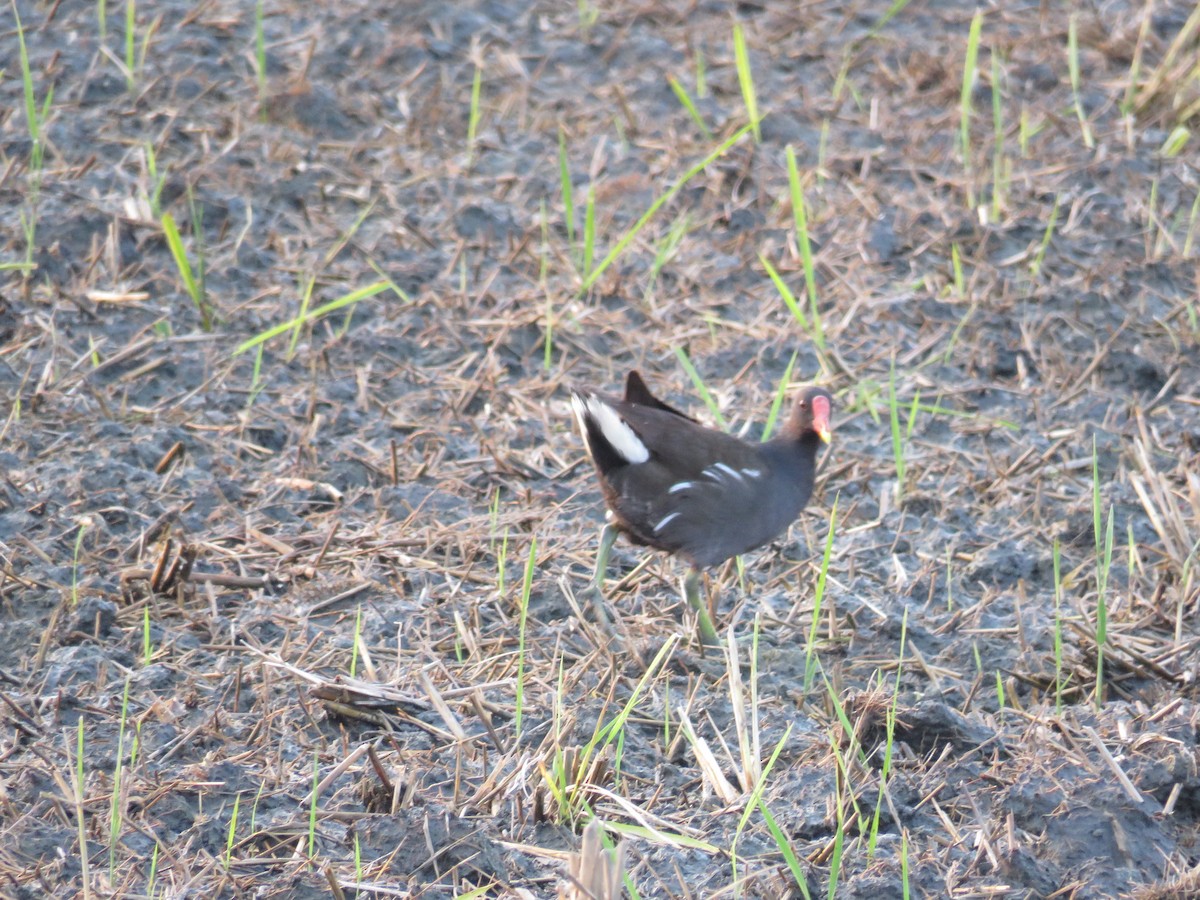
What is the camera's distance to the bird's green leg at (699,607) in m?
3.83

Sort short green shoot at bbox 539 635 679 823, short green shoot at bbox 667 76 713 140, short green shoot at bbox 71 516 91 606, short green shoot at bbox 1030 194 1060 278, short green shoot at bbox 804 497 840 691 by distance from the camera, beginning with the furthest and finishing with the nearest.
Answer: short green shoot at bbox 667 76 713 140, short green shoot at bbox 1030 194 1060 278, short green shoot at bbox 71 516 91 606, short green shoot at bbox 804 497 840 691, short green shoot at bbox 539 635 679 823

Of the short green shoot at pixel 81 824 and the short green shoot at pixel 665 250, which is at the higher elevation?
the short green shoot at pixel 81 824

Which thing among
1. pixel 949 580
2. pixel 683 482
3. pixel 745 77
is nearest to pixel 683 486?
pixel 683 482

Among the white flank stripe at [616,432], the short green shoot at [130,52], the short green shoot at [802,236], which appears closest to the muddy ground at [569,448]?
the short green shoot at [130,52]

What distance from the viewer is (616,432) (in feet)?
12.6

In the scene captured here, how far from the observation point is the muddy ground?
3.12 m

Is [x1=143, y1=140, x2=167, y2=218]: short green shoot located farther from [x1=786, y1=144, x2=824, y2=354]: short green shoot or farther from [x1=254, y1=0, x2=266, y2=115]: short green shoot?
[x1=786, y1=144, x2=824, y2=354]: short green shoot

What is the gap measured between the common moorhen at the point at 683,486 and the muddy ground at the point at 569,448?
0.79 feet

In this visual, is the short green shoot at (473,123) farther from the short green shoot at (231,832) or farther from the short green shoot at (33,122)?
the short green shoot at (231,832)

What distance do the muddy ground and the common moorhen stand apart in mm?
240

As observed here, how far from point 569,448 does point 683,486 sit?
86 cm

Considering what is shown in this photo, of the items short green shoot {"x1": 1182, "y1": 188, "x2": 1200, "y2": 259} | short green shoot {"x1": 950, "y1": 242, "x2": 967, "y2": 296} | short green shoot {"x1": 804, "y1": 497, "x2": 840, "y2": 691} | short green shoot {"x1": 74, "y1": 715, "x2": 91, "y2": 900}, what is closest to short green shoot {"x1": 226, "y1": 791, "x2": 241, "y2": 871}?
short green shoot {"x1": 74, "y1": 715, "x2": 91, "y2": 900}

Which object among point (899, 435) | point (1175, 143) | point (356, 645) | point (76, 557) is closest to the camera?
point (356, 645)

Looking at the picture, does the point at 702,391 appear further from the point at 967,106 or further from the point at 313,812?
the point at 967,106
